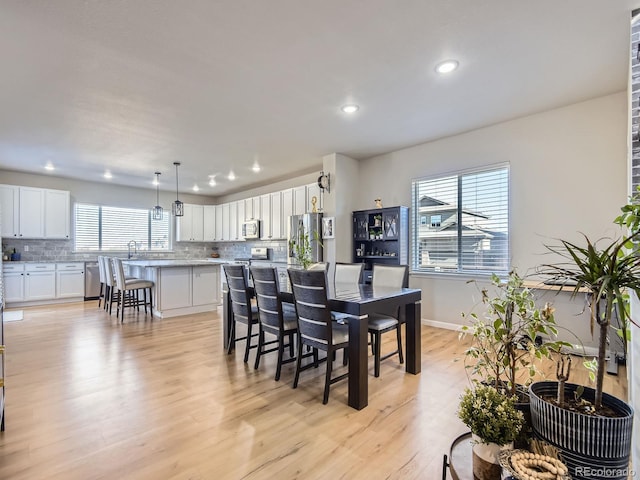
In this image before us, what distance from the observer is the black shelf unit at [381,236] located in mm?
4992

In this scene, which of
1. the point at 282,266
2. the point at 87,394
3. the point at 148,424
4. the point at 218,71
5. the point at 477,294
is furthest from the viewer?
the point at 282,266

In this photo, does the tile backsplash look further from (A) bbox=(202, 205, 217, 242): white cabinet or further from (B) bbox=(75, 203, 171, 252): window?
(A) bbox=(202, 205, 217, 242): white cabinet

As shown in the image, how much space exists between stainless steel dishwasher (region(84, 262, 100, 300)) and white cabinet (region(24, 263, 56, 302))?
1.79 feet

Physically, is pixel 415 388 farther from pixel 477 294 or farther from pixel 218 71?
pixel 218 71

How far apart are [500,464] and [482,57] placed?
2.92 meters

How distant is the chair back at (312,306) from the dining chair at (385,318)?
1.79 feet

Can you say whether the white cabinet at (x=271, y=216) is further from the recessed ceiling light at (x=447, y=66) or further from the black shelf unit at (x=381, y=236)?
the recessed ceiling light at (x=447, y=66)

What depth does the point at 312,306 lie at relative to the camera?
2562 mm

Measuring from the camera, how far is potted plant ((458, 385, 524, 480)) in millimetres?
1002

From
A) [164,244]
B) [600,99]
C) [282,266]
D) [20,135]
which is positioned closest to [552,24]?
[600,99]

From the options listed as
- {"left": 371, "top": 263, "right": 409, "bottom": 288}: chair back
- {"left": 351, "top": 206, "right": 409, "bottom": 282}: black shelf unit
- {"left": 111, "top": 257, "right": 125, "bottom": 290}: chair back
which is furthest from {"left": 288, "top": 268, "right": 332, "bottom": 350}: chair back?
{"left": 111, "top": 257, "right": 125, "bottom": 290}: chair back

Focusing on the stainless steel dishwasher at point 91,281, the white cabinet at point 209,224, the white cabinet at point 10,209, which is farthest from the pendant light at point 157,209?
the white cabinet at point 10,209

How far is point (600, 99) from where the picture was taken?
3453 mm

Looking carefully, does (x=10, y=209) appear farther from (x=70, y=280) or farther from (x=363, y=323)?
(x=363, y=323)
